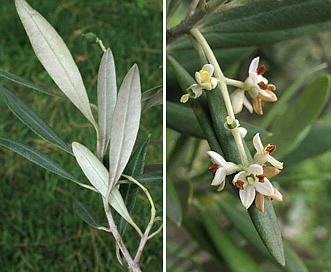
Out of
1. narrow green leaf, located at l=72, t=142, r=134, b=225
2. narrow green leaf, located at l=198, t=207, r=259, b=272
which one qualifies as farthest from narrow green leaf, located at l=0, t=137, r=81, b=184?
narrow green leaf, located at l=198, t=207, r=259, b=272

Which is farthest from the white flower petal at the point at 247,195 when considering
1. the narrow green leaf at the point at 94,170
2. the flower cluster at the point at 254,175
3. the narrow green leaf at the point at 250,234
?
the narrow green leaf at the point at 250,234

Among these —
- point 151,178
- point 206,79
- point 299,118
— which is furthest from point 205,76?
point 299,118

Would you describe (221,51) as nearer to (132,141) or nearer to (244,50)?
(244,50)

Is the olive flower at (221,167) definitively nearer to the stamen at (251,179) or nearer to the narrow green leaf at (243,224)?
the stamen at (251,179)

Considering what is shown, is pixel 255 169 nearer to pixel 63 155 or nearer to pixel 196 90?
pixel 196 90

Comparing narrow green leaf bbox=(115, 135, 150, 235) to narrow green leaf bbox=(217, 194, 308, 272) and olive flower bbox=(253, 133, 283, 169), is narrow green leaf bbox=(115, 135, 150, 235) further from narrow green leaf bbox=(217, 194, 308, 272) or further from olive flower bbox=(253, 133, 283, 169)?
narrow green leaf bbox=(217, 194, 308, 272)

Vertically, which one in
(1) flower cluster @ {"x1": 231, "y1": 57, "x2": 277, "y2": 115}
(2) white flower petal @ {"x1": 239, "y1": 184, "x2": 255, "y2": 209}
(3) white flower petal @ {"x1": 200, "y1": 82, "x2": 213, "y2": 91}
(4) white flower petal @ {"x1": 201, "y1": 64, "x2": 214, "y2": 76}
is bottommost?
(2) white flower petal @ {"x1": 239, "y1": 184, "x2": 255, "y2": 209}
